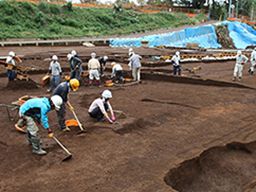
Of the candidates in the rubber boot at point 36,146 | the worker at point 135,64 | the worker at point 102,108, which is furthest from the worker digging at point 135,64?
the rubber boot at point 36,146

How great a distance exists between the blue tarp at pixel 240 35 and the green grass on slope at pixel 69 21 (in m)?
9.51

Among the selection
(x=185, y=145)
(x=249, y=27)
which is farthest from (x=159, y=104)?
(x=249, y=27)

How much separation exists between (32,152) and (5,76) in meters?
11.5

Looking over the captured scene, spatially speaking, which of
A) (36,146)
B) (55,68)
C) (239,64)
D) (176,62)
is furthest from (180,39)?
(36,146)

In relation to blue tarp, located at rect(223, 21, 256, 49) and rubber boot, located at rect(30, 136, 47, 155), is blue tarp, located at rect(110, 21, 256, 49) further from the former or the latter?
rubber boot, located at rect(30, 136, 47, 155)

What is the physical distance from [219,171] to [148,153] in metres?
1.69

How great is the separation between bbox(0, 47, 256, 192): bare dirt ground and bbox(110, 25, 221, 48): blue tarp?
22.9m

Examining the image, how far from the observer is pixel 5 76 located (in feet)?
60.0

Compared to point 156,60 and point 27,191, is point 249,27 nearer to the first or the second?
point 156,60

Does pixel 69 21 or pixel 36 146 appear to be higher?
pixel 69 21

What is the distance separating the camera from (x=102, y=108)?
9.78 m

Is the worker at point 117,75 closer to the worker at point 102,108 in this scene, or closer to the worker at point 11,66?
the worker at point 11,66

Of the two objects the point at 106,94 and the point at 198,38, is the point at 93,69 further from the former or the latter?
the point at 198,38

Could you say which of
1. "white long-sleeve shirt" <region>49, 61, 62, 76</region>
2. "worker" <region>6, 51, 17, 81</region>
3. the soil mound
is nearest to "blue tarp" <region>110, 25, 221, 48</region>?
the soil mound
